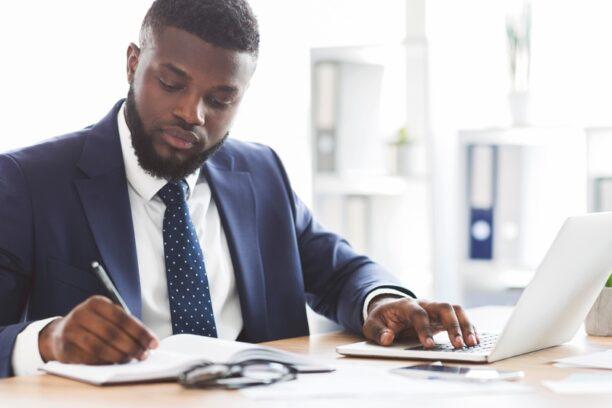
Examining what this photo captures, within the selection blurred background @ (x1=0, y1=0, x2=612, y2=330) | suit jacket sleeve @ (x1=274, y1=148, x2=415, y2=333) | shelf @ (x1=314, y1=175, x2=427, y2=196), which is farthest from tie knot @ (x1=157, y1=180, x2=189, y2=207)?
shelf @ (x1=314, y1=175, x2=427, y2=196)

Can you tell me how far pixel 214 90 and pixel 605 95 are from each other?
7.37ft

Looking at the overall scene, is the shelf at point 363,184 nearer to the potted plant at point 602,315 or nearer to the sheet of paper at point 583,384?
the potted plant at point 602,315

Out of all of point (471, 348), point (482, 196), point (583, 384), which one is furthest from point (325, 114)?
point (583, 384)

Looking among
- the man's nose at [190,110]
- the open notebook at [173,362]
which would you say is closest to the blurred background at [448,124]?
the man's nose at [190,110]

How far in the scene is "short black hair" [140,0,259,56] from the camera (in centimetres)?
179

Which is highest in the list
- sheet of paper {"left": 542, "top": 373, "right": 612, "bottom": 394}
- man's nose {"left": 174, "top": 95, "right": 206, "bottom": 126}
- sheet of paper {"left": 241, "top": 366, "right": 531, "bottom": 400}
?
man's nose {"left": 174, "top": 95, "right": 206, "bottom": 126}

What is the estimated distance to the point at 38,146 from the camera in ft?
5.85

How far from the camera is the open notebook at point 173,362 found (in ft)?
3.99

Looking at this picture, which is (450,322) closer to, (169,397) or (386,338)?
(386,338)

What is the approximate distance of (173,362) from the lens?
126 cm

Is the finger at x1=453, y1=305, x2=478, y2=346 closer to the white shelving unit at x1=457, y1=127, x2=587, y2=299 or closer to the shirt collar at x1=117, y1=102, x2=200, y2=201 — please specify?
the shirt collar at x1=117, y1=102, x2=200, y2=201

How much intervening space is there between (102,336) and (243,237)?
0.69 m

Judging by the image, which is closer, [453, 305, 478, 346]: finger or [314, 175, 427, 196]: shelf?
[453, 305, 478, 346]: finger

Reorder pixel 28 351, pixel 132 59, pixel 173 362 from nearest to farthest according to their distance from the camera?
pixel 173 362
pixel 28 351
pixel 132 59
